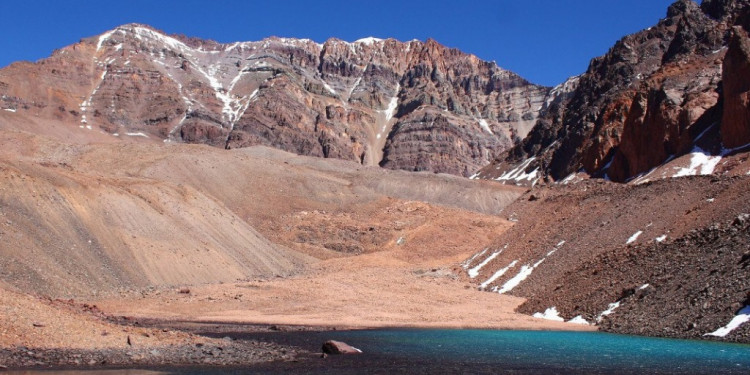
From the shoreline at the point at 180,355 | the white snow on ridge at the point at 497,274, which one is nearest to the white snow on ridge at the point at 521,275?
the white snow on ridge at the point at 497,274

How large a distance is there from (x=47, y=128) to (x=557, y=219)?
12734 centimetres

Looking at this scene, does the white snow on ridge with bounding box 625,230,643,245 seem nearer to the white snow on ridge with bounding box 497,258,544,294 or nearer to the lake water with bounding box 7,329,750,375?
the white snow on ridge with bounding box 497,258,544,294

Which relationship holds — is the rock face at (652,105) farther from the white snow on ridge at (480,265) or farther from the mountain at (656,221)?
the white snow on ridge at (480,265)

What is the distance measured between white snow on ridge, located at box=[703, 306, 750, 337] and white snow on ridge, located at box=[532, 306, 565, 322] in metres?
9.83

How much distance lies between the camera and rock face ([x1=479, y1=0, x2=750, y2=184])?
284 ft

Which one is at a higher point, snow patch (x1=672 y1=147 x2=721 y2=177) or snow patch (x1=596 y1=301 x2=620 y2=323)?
snow patch (x1=672 y1=147 x2=721 y2=177)

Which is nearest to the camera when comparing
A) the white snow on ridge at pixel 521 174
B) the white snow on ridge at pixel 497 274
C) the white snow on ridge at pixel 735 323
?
the white snow on ridge at pixel 735 323

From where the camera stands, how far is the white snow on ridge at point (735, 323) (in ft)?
77.8

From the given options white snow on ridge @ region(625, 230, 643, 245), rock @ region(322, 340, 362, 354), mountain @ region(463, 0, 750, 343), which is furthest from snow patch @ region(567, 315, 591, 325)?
rock @ region(322, 340, 362, 354)

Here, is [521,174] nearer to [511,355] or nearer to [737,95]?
[737,95]

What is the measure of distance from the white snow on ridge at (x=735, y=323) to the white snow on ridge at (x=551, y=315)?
32.3 feet

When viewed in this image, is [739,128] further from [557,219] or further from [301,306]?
[301,306]

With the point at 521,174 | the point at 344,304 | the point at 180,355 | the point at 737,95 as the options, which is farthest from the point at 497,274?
the point at 521,174

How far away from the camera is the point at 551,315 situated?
34656 millimetres
